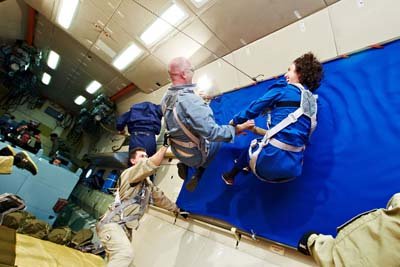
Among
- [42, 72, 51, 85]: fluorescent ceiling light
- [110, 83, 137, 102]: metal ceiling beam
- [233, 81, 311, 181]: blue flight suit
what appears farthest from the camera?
[42, 72, 51, 85]: fluorescent ceiling light

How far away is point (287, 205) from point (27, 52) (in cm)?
839

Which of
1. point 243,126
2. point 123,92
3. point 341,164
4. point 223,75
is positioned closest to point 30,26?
point 123,92

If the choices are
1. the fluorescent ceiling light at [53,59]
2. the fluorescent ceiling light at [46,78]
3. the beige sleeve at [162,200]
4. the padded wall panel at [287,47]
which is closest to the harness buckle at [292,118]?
the padded wall panel at [287,47]

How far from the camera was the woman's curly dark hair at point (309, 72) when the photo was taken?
6.21 ft

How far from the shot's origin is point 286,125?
1.65m

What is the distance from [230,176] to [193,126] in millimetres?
665

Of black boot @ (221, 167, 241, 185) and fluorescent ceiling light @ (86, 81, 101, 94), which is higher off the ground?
fluorescent ceiling light @ (86, 81, 101, 94)

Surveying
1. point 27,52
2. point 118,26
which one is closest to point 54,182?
point 118,26

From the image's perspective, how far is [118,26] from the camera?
13.1ft

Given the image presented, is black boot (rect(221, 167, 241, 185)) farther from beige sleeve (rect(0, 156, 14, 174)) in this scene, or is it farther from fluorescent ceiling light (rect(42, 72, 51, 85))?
fluorescent ceiling light (rect(42, 72, 51, 85))

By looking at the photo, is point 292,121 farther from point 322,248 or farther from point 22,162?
point 22,162

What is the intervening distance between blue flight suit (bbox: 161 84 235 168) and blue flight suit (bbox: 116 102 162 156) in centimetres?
135

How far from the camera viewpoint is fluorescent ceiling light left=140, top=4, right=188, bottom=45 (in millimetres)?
3111

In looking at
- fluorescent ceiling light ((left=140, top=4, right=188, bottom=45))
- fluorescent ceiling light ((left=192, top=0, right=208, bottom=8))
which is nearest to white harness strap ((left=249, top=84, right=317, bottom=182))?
fluorescent ceiling light ((left=192, top=0, right=208, bottom=8))
